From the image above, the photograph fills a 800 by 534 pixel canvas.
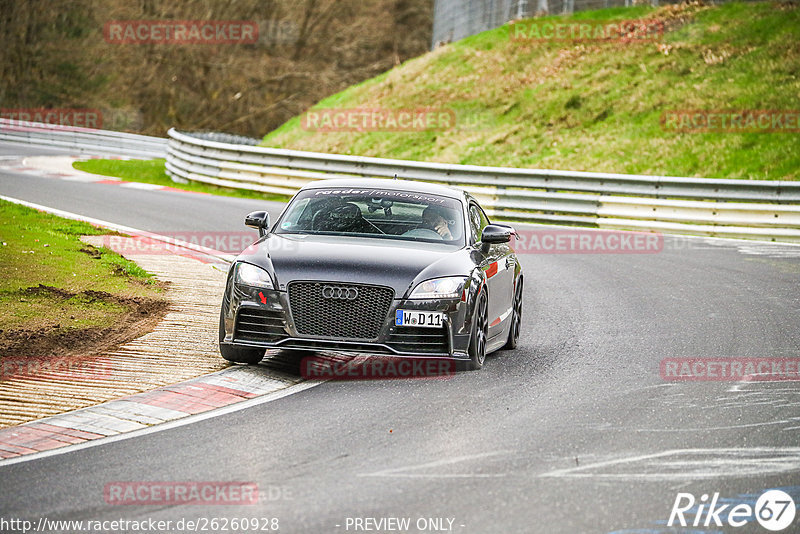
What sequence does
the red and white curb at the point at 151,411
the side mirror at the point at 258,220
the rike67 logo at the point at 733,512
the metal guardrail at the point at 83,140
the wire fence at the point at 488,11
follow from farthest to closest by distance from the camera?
1. the metal guardrail at the point at 83,140
2. the wire fence at the point at 488,11
3. the side mirror at the point at 258,220
4. the red and white curb at the point at 151,411
5. the rike67 logo at the point at 733,512

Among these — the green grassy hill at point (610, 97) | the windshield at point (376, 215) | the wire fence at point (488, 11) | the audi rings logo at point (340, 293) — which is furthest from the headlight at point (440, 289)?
the wire fence at point (488, 11)

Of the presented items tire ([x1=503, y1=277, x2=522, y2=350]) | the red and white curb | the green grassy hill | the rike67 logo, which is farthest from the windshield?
the green grassy hill

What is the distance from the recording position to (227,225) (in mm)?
19562

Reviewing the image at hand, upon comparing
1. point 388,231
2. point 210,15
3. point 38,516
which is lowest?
point 38,516

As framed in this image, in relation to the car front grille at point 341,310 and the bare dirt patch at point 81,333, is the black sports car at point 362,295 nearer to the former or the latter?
the car front grille at point 341,310

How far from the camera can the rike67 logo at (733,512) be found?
5602 millimetres

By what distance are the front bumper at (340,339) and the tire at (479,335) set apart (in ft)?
0.46

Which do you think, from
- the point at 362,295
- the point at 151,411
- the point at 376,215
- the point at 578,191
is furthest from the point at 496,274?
the point at 578,191

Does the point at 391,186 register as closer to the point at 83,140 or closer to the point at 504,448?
the point at 504,448

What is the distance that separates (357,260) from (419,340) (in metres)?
0.81

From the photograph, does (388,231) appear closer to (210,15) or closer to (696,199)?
(696,199)

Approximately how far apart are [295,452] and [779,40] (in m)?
29.8

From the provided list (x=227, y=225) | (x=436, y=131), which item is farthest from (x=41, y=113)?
(x=227, y=225)

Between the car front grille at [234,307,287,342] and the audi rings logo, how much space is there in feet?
1.35
